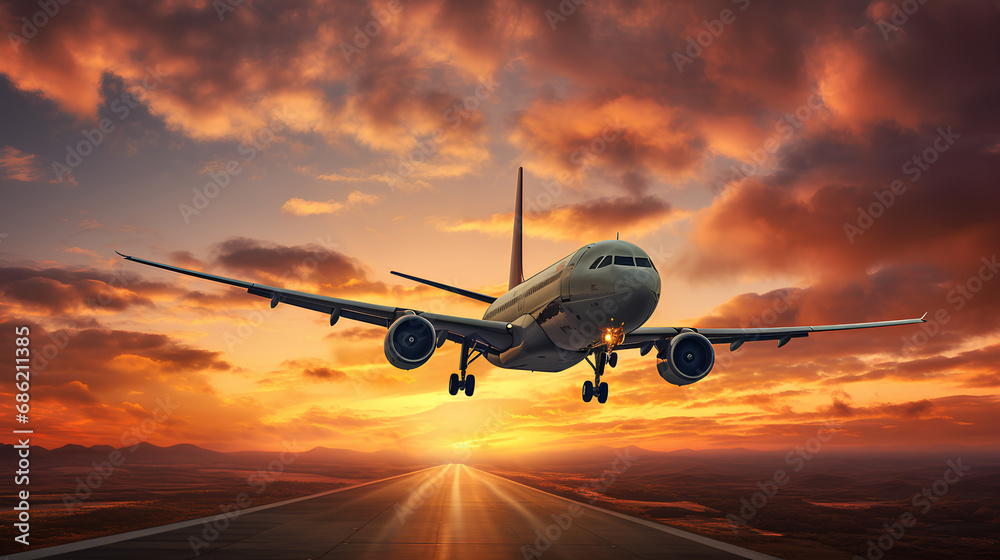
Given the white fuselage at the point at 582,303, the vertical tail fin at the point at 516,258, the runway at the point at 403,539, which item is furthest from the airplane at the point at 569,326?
the vertical tail fin at the point at 516,258

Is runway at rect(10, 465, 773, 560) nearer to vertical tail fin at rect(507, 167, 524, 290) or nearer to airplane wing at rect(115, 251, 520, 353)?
airplane wing at rect(115, 251, 520, 353)

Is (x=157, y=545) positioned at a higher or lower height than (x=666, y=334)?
lower

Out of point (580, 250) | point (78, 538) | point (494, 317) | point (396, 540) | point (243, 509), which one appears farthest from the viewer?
point (243, 509)

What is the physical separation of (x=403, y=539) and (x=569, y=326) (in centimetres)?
1887

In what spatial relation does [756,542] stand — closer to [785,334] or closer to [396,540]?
[785,334]

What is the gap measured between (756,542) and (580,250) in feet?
101

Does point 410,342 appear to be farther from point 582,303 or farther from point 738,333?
point 738,333

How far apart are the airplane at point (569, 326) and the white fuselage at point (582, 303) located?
0.05 metres

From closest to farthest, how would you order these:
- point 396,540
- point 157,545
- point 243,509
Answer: point 157,545
point 396,540
point 243,509

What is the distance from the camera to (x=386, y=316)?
3522 centimetres

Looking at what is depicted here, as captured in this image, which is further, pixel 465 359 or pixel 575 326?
pixel 465 359

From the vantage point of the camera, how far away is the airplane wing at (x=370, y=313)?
33.1 metres

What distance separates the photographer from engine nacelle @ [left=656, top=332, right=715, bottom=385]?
35.2 m

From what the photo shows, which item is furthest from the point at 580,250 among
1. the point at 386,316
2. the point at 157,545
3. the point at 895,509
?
the point at 895,509
